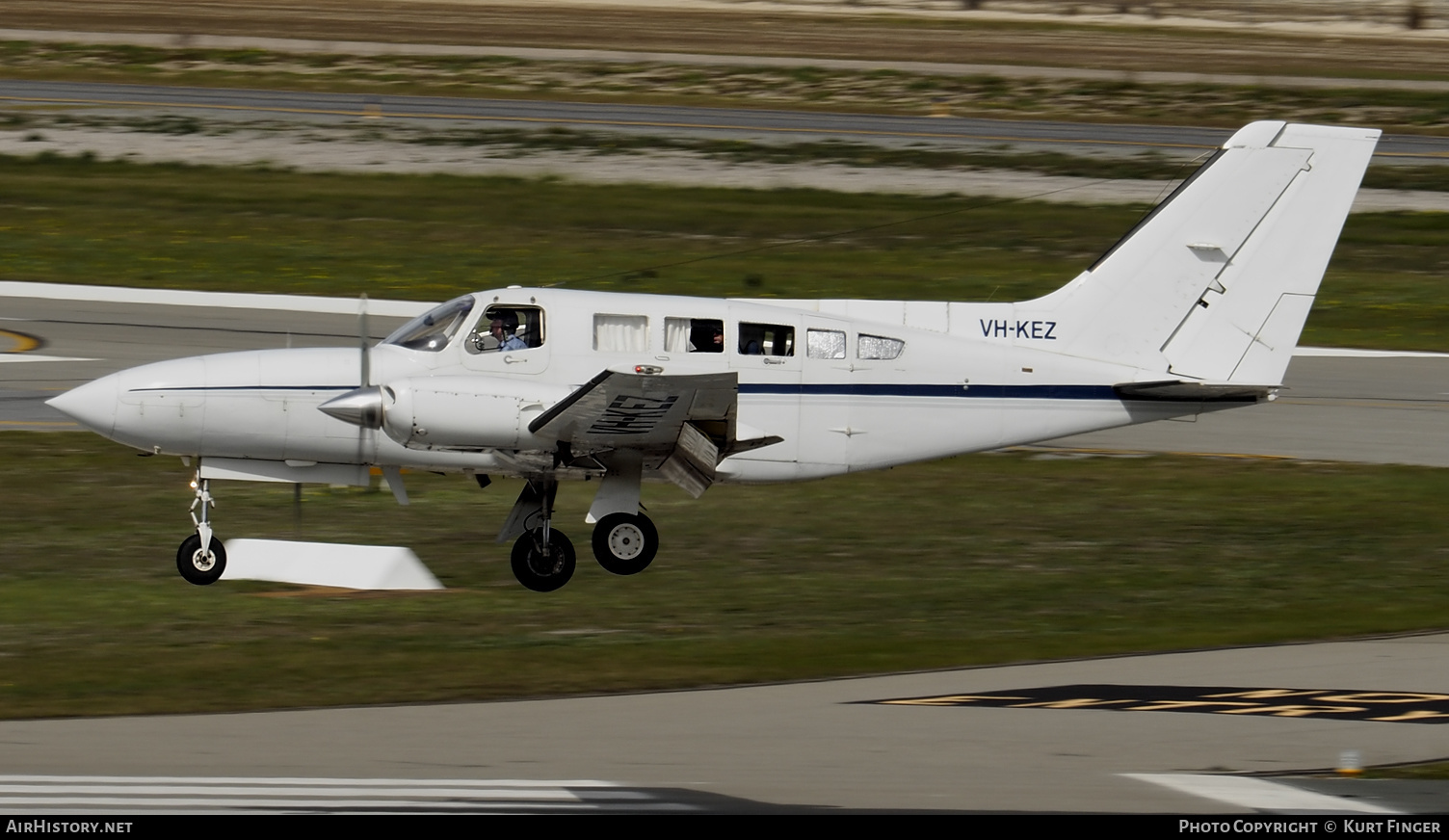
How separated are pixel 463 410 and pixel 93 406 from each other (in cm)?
343

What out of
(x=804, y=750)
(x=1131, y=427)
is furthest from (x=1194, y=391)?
(x=804, y=750)

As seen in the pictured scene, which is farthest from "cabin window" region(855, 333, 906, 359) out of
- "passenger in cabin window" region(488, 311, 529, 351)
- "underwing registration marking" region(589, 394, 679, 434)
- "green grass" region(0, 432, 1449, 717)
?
"passenger in cabin window" region(488, 311, 529, 351)

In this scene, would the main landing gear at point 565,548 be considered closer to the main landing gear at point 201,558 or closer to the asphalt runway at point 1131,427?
the main landing gear at point 201,558

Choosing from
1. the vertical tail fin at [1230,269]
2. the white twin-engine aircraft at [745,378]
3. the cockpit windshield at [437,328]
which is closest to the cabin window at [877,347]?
the white twin-engine aircraft at [745,378]

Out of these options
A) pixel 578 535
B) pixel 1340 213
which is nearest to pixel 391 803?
pixel 578 535

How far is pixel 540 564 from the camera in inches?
648

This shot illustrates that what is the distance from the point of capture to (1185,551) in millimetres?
18297

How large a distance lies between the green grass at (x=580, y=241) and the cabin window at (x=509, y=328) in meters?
14.1

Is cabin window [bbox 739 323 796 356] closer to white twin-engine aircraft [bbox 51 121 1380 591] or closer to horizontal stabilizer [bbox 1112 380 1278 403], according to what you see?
white twin-engine aircraft [bbox 51 121 1380 591]

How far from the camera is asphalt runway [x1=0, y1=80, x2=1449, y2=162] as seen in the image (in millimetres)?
46875

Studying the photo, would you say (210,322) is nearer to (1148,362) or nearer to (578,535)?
(578,535)

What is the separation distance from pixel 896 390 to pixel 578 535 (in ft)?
13.0

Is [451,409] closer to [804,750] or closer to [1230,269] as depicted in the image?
[804,750]

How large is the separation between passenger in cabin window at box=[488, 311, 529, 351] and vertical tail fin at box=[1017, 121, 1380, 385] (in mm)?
5357
